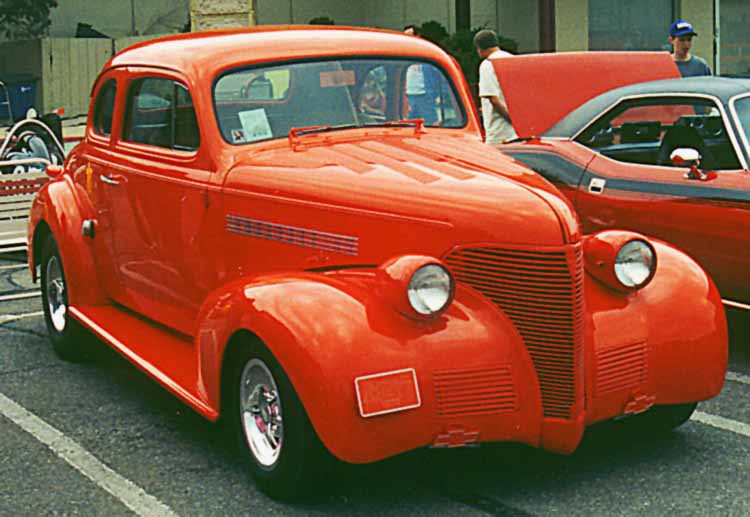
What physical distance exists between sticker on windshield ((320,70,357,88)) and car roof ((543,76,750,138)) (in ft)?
7.04

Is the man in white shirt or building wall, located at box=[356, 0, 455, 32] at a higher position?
building wall, located at box=[356, 0, 455, 32]

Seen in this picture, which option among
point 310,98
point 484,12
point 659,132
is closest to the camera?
point 310,98

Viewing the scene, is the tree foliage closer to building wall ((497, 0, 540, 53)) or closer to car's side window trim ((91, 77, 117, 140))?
building wall ((497, 0, 540, 53))

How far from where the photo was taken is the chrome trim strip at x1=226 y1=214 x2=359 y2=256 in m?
4.57

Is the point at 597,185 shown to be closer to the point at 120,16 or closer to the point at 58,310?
the point at 58,310

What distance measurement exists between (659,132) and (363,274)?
3420 mm

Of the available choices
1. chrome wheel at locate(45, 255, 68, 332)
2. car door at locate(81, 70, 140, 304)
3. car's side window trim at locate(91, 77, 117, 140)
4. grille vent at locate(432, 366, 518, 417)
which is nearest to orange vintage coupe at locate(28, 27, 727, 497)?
grille vent at locate(432, 366, 518, 417)

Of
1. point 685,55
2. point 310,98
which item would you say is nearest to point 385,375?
point 310,98

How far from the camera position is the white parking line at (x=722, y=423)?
507cm

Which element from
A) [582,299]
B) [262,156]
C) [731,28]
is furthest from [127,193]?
[731,28]

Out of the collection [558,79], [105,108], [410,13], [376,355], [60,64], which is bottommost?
[376,355]

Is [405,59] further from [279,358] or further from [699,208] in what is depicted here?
[279,358]

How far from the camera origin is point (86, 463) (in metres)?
4.82

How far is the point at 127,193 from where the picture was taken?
593 centimetres
